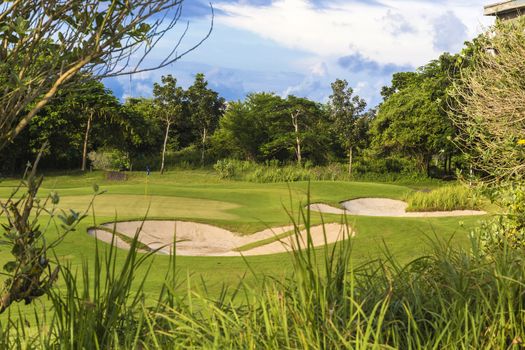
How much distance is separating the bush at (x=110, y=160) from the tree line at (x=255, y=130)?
267mm

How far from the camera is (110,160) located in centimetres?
4659

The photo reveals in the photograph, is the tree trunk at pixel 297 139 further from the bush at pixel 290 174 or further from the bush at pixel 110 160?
the bush at pixel 110 160

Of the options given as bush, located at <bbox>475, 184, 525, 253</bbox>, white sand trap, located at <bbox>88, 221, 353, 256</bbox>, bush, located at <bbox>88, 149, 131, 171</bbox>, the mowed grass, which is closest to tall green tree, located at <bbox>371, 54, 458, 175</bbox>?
the mowed grass

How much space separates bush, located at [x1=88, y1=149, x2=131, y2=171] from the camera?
4388cm

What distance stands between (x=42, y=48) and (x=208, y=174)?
124ft

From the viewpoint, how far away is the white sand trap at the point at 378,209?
22109 millimetres

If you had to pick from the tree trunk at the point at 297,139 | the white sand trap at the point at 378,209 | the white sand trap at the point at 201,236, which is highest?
the tree trunk at the point at 297,139

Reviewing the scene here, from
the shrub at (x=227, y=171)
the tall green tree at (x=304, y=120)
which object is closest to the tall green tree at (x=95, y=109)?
the shrub at (x=227, y=171)

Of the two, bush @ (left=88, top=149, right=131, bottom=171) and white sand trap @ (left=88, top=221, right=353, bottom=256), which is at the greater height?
bush @ (left=88, top=149, right=131, bottom=171)

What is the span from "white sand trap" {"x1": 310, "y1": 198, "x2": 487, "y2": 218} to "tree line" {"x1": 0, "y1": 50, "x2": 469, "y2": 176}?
1658 centimetres

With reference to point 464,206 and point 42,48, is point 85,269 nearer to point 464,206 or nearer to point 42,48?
point 42,48

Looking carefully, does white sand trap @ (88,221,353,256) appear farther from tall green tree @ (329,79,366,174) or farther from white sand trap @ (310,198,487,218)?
tall green tree @ (329,79,366,174)

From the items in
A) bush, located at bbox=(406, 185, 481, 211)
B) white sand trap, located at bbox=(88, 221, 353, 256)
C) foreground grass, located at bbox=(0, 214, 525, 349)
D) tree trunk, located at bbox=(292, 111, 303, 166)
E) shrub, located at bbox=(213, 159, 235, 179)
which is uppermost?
tree trunk, located at bbox=(292, 111, 303, 166)

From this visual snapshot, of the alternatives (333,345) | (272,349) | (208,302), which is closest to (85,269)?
(208,302)
